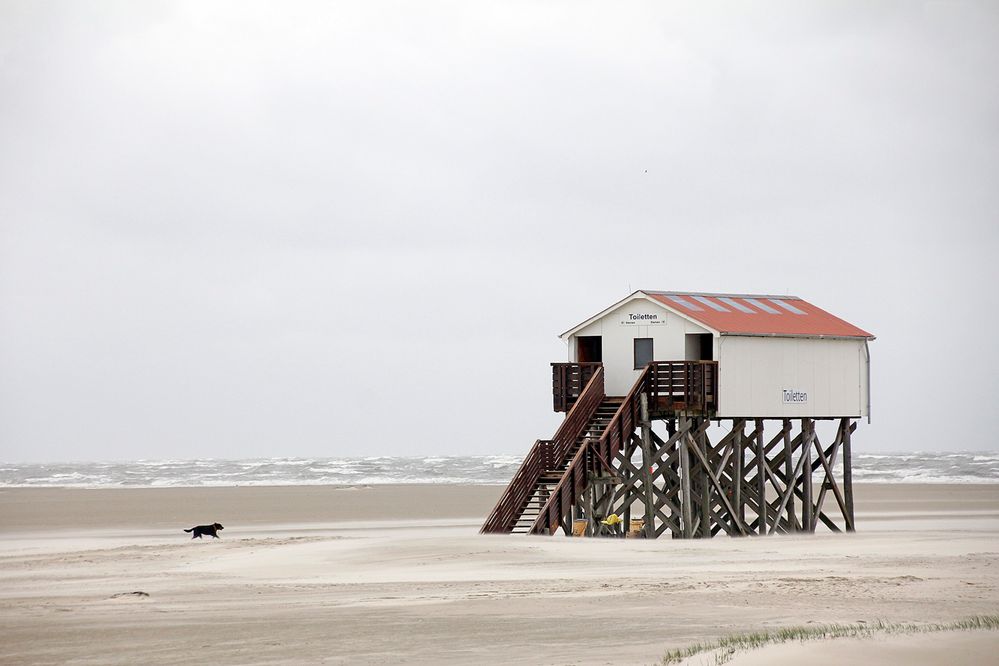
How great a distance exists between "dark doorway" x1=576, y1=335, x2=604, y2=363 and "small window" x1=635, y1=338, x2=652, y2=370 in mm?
1412

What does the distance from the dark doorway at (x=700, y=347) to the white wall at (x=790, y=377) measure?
96cm

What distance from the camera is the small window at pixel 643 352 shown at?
113 feet

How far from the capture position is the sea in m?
80.9

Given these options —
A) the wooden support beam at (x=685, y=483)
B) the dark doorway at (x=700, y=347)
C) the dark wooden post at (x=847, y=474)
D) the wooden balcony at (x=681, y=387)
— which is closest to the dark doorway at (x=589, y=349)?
the dark doorway at (x=700, y=347)

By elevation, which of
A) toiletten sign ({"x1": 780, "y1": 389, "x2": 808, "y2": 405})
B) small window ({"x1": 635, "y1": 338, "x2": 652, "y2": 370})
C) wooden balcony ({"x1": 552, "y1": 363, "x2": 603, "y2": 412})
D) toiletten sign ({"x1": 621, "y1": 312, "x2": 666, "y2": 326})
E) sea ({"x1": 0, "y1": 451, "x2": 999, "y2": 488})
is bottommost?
sea ({"x1": 0, "y1": 451, "x2": 999, "y2": 488})

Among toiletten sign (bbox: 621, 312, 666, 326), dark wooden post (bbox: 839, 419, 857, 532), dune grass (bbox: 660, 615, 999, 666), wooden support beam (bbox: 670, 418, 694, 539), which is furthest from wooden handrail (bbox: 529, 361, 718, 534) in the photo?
dune grass (bbox: 660, 615, 999, 666)

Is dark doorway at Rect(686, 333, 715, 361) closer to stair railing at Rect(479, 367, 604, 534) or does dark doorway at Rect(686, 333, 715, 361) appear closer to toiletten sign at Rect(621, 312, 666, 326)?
toiletten sign at Rect(621, 312, 666, 326)

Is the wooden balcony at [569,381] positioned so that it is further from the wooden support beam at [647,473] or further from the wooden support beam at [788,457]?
the wooden support beam at [788,457]

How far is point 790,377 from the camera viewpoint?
35031 millimetres

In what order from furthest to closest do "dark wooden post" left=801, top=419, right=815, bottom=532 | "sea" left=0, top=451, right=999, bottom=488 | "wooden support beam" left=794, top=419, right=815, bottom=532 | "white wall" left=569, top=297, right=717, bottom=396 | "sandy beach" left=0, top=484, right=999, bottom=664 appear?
"sea" left=0, top=451, right=999, bottom=488 → "wooden support beam" left=794, top=419, right=815, bottom=532 → "dark wooden post" left=801, top=419, right=815, bottom=532 → "white wall" left=569, top=297, right=717, bottom=396 → "sandy beach" left=0, top=484, right=999, bottom=664

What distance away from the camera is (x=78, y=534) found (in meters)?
41.4

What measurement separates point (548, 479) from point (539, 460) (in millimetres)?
477

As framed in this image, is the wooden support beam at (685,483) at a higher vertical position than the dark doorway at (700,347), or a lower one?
lower

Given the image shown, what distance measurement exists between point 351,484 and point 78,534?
3735 centimetres
